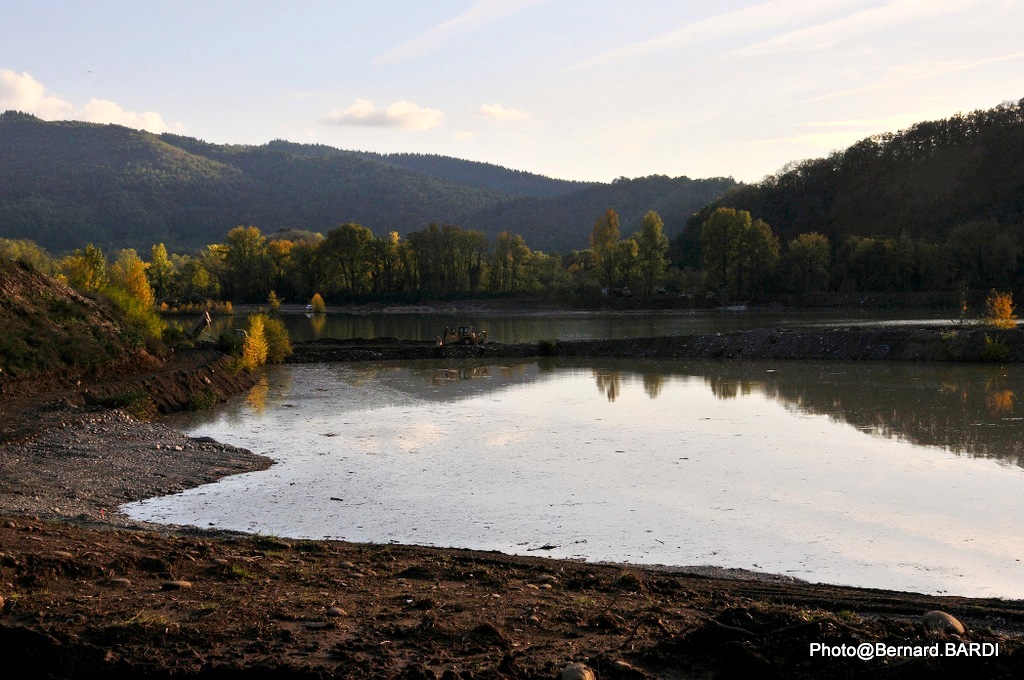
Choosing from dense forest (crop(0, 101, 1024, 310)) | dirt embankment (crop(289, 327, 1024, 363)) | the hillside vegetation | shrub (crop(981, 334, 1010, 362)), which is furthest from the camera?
dense forest (crop(0, 101, 1024, 310))

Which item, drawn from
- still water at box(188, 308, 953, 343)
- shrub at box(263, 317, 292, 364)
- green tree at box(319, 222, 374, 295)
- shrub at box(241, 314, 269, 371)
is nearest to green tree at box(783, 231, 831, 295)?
still water at box(188, 308, 953, 343)

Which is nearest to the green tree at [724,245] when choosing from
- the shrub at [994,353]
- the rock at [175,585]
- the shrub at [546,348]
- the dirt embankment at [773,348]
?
the dirt embankment at [773,348]

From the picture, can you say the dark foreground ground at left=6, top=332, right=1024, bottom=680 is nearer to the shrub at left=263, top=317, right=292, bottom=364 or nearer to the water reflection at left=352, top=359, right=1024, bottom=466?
the water reflection at left=352, top=359, right=1024, bottom=466

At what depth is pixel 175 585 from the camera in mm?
7859

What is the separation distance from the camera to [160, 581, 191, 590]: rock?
7.82m

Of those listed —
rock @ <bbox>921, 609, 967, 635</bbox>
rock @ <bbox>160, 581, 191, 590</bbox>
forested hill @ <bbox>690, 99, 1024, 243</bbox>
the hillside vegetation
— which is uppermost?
forested hill @ <bbox>690, 99, 1024, 243</bbox>

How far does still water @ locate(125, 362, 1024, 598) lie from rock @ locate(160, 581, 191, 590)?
3786 mm

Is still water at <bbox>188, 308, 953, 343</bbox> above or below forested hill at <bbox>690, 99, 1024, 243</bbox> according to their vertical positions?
below

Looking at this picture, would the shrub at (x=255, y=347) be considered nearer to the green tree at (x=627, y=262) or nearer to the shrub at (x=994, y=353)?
the shrub at (x=994, y=353)

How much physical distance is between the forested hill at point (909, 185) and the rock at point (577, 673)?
105982 millimetres

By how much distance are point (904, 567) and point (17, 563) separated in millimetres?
9322

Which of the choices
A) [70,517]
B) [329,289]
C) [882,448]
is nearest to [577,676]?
[70,517]

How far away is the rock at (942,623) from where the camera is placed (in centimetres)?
695

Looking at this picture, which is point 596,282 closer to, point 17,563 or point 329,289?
point 329,289
